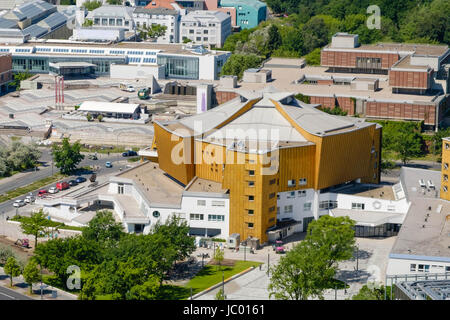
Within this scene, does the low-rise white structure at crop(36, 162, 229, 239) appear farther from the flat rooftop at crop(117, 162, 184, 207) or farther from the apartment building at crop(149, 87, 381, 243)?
the apartment building at crop(149, 87, 381, 243)

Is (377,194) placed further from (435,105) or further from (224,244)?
(435,105)

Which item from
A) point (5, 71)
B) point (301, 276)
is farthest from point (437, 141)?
point (5, 71)

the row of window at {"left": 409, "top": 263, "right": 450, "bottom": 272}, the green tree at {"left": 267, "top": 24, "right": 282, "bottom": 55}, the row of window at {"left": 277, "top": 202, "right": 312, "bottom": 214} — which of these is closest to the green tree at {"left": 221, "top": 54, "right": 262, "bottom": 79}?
the green tree at {"left": 267, "top": 24, "right": 282, "bottom": 55}

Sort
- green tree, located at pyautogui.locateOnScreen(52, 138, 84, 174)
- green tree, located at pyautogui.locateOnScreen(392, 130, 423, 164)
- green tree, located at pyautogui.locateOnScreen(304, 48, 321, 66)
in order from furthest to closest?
green tree, located at pyautogui.locateOnScreen(304, 48, 321, 66), green tree, located at pyautogui.locateOnScreen(392, 130, 423, 164), green tree, located at pyautogui.locateOnScreen(52, 138, 84, 174)

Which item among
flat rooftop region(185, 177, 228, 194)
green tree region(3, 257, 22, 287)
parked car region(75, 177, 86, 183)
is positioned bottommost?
parked car region(75, 177, 86, 183)

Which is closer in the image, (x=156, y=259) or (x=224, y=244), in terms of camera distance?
(x=156, y=259)

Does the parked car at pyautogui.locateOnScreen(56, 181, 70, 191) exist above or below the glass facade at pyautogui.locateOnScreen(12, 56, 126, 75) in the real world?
below

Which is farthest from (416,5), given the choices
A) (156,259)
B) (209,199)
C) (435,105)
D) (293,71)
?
(156,259)
